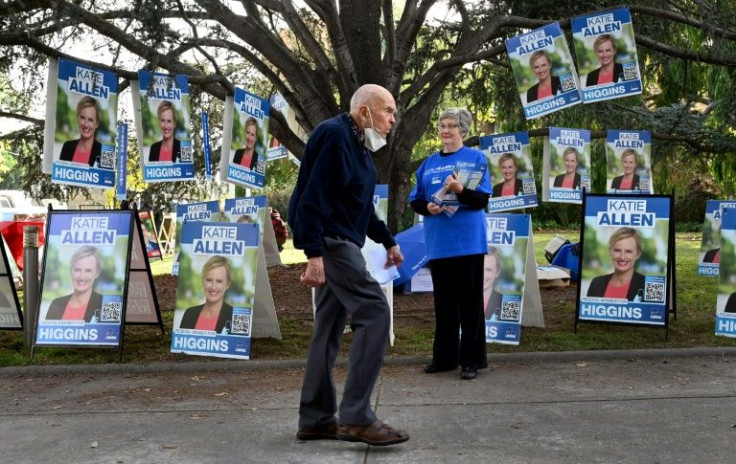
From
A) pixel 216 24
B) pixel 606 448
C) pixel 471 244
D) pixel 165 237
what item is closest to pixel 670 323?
pixel 471 244

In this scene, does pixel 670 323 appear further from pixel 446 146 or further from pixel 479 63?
pixel 479 63

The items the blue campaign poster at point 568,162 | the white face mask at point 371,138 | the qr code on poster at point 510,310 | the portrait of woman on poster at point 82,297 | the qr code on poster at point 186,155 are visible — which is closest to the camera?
the white face mask at point 371,138

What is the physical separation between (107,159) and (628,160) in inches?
243

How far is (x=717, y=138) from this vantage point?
1177 cm

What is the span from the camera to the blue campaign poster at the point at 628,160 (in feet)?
35.2

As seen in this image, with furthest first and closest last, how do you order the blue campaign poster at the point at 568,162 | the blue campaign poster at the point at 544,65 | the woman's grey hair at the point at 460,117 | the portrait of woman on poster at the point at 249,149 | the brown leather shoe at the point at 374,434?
the blue campaign poster at the point at 568,162, the blue campaign poster at the point at 544,65, the portrait of woman on poster at the point at 249,149, the woman's grey hair at the point at 460,117, the brown leather shoe at the point at 374,434

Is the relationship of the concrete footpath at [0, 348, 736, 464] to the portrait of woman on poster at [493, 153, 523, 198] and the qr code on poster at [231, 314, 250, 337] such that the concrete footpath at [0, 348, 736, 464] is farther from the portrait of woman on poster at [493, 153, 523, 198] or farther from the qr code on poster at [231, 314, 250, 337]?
the portrait of woman on poster at [493, 153, 523, 198]

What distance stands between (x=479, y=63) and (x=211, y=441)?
369 inches

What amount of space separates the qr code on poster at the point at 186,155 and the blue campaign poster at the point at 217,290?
3.16 ft

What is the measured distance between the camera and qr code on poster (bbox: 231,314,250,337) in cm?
750

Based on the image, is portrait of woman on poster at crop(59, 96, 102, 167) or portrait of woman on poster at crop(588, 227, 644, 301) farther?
portrait of woman on poster at crop(588, 227, 644, 301)

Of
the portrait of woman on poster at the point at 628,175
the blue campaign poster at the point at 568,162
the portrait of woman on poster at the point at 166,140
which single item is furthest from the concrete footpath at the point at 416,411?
the portrait of woman on poster at the point at 628,175

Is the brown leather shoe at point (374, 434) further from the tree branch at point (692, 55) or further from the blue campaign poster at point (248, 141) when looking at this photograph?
the tree branch at point (692, 55)

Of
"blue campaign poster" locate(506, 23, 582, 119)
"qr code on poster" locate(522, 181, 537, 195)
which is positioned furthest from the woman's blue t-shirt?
"qr code on poster" locate(522, 181, 537, 195)
